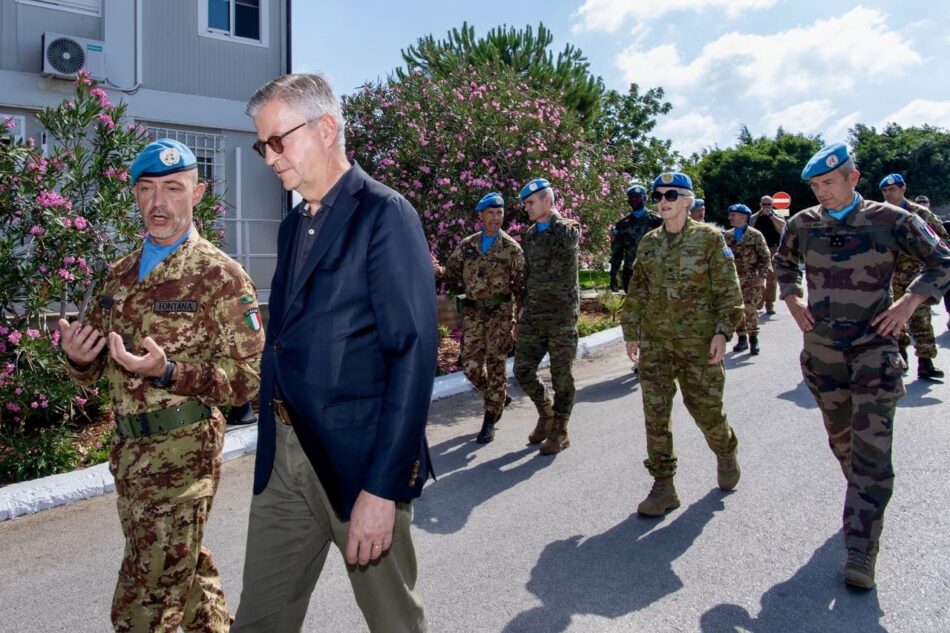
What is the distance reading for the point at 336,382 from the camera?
2.05 meters

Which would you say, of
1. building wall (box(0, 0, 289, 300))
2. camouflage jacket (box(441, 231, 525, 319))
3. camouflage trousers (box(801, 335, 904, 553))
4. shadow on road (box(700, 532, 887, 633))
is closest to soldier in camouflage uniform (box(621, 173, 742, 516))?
camouflage trousers (box(801, 335, 904, 553))

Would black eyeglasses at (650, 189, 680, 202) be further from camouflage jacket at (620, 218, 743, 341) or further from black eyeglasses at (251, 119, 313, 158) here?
black eyeglasses at (251, 119, 313, 158)

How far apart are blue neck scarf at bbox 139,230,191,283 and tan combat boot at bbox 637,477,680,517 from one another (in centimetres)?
320

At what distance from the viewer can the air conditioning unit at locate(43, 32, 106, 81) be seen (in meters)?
10.5

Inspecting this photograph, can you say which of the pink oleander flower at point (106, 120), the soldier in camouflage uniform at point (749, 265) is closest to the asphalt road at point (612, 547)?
the pink oleander flower at point (106, 120)

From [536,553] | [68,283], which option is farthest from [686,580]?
[68,283]

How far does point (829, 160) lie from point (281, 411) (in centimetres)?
324

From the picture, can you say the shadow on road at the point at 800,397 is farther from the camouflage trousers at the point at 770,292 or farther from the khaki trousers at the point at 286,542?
the camouflage trousers at the point at 770,292

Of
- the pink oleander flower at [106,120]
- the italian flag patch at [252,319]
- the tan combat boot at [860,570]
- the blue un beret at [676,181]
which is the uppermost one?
the pink oleander flower at [106,120]

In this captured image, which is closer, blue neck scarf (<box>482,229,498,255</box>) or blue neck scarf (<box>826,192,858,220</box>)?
blue neck scarf (<box>826,192,858,220</box>)

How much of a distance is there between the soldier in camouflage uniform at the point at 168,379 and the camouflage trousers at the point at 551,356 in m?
3.65

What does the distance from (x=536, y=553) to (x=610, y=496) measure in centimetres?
106

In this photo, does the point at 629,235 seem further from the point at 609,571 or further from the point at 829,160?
the point at 609,571

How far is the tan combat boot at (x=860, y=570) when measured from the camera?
3730 millimetres
